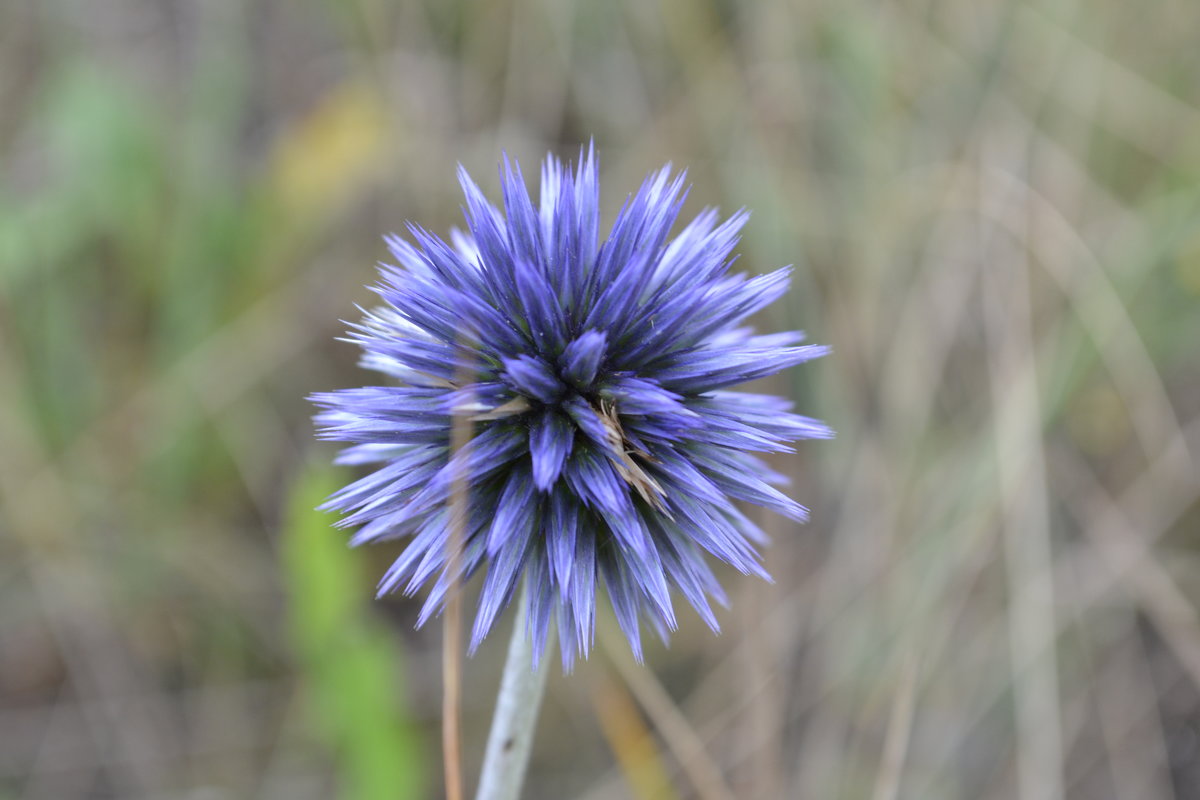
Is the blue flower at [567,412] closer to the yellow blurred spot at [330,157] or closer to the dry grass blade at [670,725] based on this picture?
the dry grass blade at [670,725]

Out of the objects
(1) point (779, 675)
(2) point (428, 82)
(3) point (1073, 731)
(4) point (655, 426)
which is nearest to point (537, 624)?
(4) point (655, 426)

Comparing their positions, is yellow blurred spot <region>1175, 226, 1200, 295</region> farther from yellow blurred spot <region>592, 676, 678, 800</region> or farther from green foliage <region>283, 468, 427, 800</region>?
green foliage <region>283, 468, 427, 800</region>

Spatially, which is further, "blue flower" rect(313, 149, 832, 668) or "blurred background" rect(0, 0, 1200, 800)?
"blurred background" rect(0, 0, 1200, 800)

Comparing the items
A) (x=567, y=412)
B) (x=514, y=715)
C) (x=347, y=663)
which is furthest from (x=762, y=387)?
(x=514, y=715)

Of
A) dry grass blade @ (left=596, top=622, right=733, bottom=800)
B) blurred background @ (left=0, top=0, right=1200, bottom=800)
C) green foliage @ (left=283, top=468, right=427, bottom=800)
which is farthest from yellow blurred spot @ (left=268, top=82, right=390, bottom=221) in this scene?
dry grass blade @ (left=596, top=622, right=733, bottom=800)

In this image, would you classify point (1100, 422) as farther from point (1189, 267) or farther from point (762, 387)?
point (762, 387)

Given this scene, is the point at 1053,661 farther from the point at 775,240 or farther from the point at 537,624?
the point at 537,624
